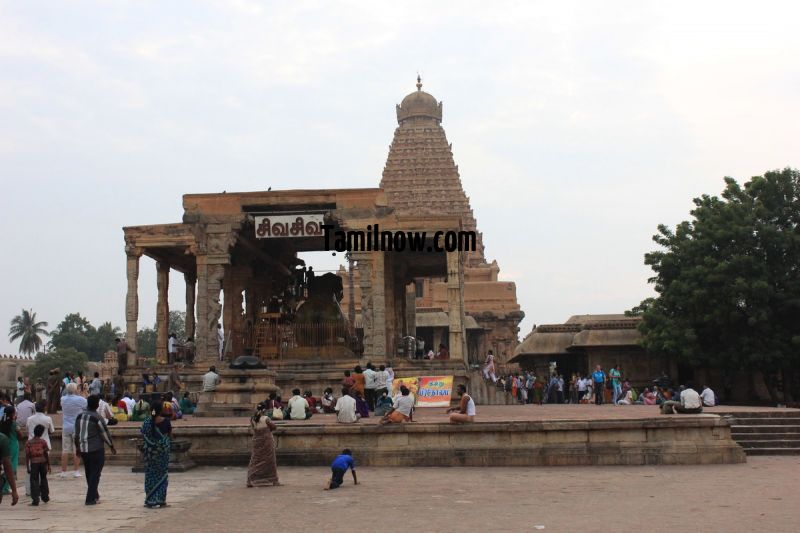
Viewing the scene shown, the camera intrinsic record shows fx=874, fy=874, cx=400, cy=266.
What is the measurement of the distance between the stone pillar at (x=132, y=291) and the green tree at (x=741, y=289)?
58.3 ft

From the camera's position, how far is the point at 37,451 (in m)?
11.4

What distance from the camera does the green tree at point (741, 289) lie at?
28.6m

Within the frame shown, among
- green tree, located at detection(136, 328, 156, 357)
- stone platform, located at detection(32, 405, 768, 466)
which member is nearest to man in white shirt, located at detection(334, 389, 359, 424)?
stone platform, located at detection(32, 405, 768, 466)

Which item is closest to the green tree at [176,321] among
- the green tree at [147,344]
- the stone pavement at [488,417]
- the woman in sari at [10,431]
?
the green tree at [147,344]

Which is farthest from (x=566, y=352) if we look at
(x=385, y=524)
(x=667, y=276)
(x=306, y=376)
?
Answer: (x=385, y=524)

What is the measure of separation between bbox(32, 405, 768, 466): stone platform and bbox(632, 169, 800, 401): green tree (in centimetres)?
1421

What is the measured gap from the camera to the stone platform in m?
15.1

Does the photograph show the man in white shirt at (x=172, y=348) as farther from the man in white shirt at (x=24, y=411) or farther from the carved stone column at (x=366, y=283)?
the man in white shirt at (x=24, y=411)

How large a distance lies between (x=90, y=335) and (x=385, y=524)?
91.9m

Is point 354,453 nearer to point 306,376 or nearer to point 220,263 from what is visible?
point 306,376

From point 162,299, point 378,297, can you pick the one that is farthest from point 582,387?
point 162,299

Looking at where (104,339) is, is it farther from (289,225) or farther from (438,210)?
(289,225)

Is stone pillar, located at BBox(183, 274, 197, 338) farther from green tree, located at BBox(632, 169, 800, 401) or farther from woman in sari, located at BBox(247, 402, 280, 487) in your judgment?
woman in sari, located at BBox(247, 402, 280, 487)

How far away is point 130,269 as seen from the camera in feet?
93.8
